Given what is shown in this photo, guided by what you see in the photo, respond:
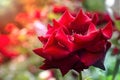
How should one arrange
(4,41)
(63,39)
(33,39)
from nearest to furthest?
(63,39), (33,39), (4,41)

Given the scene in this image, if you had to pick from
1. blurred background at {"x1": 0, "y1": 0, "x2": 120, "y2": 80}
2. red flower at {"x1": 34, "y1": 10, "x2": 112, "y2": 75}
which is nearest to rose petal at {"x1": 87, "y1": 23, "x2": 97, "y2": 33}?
red flower at {"x1": 34, "y1": 10, "x2": 112, "y2": 75}

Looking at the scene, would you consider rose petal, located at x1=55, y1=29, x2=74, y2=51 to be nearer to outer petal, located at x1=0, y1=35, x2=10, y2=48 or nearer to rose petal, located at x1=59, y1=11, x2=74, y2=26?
rose petal, located at x1=59, y1=11, x2=74, y2=26

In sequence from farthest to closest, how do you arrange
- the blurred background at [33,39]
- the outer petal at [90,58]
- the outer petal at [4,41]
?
1. the outer petal at [4,41]
2. the blurred background at [33,39]
3. the outer petal at [90,58]

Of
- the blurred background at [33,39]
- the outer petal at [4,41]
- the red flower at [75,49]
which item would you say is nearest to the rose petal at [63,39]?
the red flower at [75,49]

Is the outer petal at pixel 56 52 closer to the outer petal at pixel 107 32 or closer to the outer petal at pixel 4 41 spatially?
the outer petal at pixel 107 32

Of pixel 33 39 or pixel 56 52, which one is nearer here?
pixel 56 52

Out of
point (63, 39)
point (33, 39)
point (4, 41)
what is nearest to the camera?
point (63, 39)

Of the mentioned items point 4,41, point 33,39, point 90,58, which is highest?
point 4,41

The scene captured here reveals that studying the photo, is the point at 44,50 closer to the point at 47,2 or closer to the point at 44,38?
the point at 44,38

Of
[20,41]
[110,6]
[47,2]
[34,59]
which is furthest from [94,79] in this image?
[47,2]

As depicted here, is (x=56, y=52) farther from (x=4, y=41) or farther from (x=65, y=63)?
(x=4, y=41)

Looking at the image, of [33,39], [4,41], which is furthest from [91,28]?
[4,41]

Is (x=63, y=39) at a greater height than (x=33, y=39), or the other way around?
(x=33, y=39)
